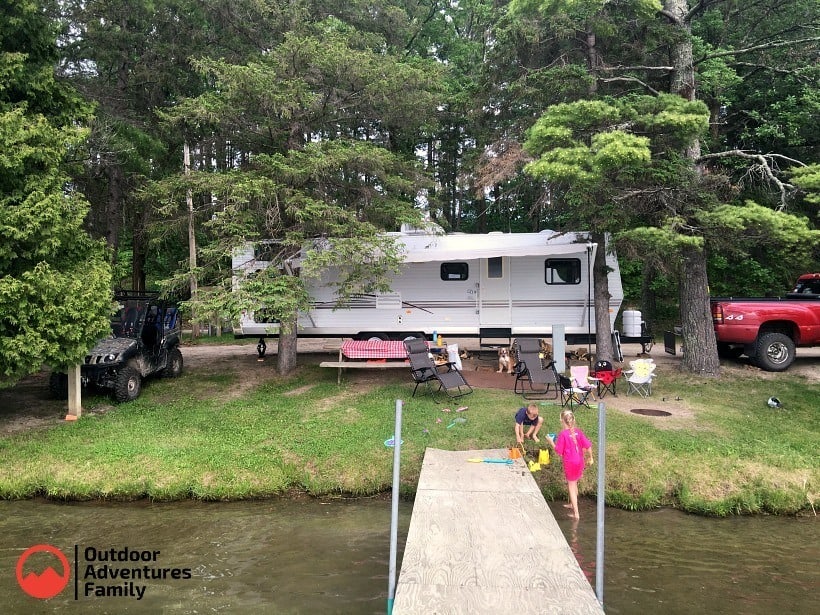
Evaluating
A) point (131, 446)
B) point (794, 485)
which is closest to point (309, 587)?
point (131, 446)

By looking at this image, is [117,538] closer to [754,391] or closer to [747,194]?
[754,391]

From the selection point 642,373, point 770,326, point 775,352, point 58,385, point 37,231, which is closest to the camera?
point 37,231

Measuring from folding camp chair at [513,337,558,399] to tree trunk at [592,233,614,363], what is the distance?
2076 millimetres

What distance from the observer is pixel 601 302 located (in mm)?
12008

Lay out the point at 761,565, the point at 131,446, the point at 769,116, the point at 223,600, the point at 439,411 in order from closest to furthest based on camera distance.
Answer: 1. the point at 223,600
2. the point at 761,565
3. the point at 131,446
4. the point at 439,411
5. the point at 769,116

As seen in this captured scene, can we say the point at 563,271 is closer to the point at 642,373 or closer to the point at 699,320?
the point at 699,320

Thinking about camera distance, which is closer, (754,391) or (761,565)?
(761,565)

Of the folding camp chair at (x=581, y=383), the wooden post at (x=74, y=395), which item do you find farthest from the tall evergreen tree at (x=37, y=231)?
the folding camp chair at (x=581, y=383)

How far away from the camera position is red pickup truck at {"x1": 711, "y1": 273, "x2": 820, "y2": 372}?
11.1 meters

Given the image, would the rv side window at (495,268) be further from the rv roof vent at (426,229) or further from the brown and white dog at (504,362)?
the brown and white dog at (504,362)

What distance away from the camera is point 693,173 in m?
10.1

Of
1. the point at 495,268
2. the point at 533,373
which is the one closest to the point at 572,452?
the point at 533,373

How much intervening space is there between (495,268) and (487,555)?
30.6 ft

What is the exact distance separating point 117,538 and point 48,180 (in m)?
5.34
